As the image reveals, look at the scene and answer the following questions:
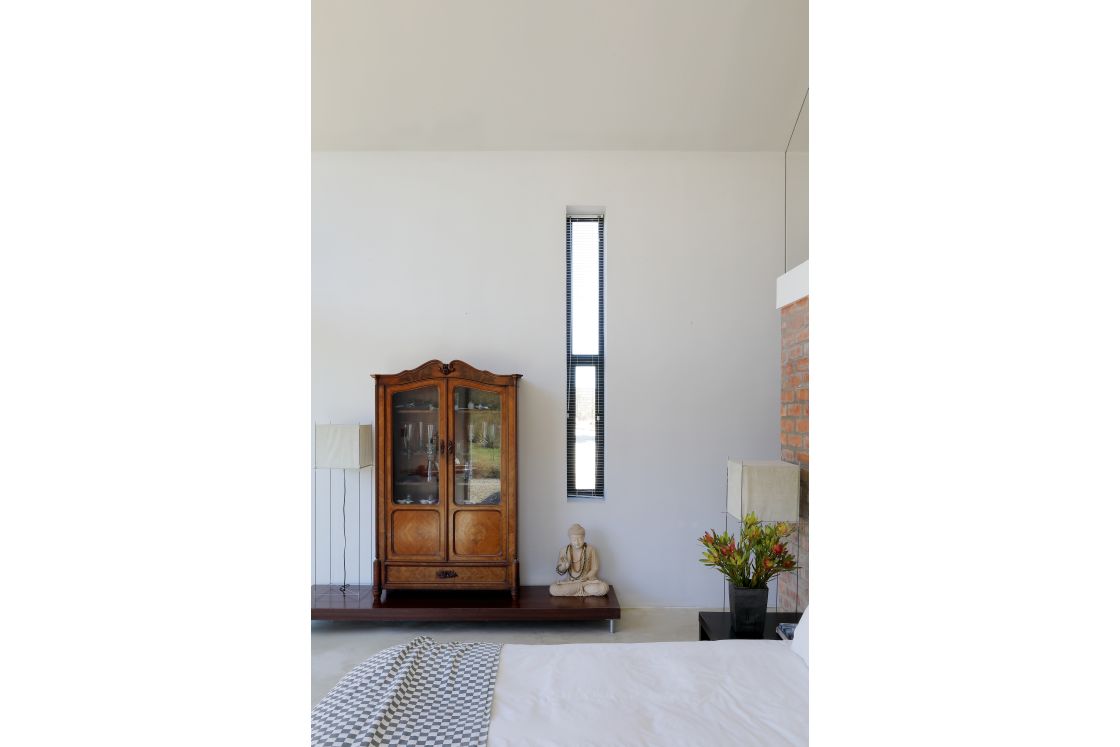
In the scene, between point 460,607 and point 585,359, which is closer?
point 460,607

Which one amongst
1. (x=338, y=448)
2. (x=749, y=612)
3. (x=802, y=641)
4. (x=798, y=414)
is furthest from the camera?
(x=338, y=448)

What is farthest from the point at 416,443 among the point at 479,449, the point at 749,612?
the point at 749,612

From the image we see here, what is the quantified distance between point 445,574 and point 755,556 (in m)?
2.19

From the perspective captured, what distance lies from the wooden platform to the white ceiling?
10.4ft

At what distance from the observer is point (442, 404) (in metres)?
4.53

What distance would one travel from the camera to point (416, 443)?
15.1 feet

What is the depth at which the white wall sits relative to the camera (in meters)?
4.89

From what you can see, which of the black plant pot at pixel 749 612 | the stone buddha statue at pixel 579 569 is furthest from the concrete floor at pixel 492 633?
the black plant pot at pixel 749 612

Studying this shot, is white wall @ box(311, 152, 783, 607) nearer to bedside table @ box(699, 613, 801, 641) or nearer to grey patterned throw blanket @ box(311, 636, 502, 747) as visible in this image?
bedside table @ box(699, 613, 801, 641)

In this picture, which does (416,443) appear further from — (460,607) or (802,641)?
(802,641)

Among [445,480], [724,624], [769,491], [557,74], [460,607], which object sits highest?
[557,74]

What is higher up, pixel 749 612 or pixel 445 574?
pixel 749 612
